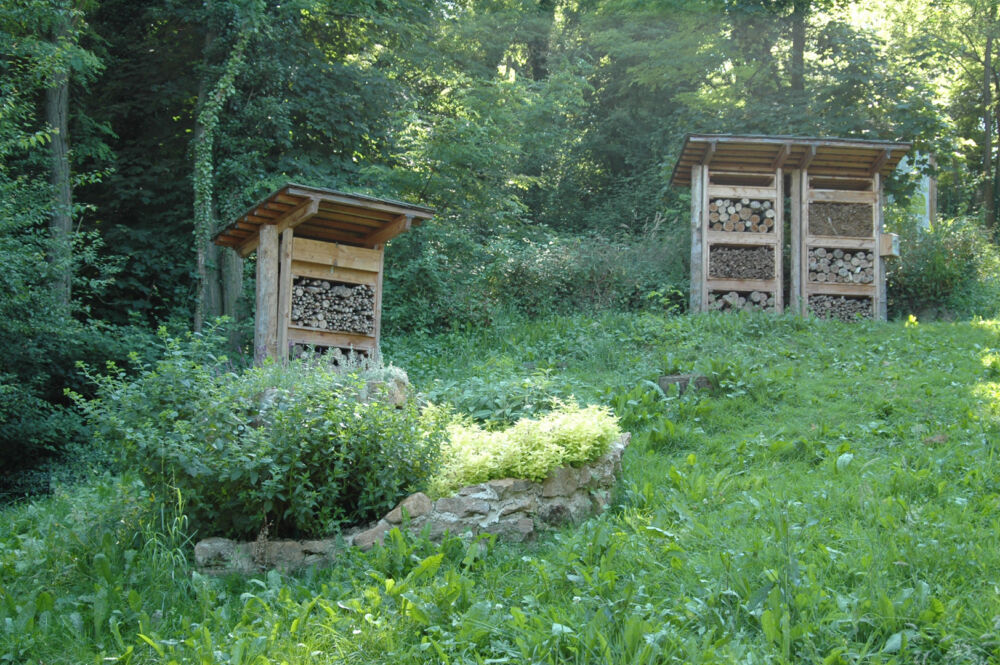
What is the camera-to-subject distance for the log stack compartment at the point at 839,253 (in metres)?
14.4

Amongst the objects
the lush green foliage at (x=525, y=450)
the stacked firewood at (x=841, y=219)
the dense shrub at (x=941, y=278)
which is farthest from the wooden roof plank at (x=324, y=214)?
the dense shrub at (x=941, y=278)

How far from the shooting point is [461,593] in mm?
4879

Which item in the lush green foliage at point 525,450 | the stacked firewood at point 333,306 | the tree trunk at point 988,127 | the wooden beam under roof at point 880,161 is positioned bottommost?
the lush green foliage at point 525,450

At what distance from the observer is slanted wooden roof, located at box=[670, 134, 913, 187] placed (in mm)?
14055

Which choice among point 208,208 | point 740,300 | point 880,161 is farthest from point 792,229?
point 208,208

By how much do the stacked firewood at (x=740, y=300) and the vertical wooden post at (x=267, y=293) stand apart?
278 inches

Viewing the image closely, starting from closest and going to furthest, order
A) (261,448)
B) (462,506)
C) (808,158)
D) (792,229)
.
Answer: (261,448) < (462,506) < (808,158) < (792,229)

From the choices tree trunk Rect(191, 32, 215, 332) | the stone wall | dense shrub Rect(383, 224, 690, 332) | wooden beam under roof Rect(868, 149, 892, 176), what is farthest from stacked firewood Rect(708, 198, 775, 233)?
the stone wall

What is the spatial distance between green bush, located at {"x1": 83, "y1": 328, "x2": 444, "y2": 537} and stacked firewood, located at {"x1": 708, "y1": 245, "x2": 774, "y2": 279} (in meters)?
9.26

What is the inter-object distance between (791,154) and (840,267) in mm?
2043

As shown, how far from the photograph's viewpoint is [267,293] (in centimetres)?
1048

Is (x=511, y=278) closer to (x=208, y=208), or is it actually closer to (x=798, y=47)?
(x=208, y=208)

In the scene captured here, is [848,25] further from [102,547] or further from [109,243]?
[102,547]

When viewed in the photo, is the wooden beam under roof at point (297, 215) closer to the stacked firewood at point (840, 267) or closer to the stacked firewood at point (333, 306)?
the stacked firewood at point (333, 306)
